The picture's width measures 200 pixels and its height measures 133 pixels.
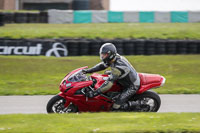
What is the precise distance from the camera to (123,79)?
283 inches

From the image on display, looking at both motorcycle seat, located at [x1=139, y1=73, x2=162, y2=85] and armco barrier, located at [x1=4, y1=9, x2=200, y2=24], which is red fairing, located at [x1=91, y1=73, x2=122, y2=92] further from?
armco barrier, located at [x1=4, y1=9, x2=200, y2=24]

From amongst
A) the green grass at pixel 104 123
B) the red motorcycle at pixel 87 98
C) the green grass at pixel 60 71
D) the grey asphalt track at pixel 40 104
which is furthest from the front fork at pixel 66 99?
the green grass at pixel 60 71

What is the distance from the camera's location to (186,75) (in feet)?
42.9

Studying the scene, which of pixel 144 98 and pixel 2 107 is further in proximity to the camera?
pixel 2 107

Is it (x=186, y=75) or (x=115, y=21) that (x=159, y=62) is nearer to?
(x=186, y=75)

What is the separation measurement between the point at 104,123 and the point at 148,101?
1.91 metres

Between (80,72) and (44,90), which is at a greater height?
(80,72)

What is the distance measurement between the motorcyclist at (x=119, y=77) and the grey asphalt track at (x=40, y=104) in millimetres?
1235

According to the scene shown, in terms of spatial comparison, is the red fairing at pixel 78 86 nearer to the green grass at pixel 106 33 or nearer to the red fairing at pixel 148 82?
the red fairing at pixel 148 82

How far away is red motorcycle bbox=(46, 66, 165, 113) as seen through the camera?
23.2ft

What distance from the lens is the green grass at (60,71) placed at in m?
10.9

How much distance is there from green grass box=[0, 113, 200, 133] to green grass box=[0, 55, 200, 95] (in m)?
4.24

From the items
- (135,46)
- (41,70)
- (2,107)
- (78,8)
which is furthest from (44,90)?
(78,8)

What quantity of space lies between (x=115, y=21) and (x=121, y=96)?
19.6 m
